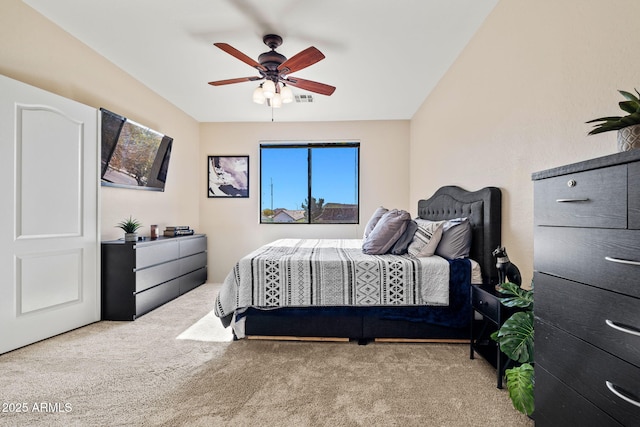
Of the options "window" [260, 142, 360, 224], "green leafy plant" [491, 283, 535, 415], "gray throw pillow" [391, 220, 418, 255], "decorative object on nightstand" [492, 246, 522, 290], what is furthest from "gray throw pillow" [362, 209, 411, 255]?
"window" [260, 142, 360, 224]

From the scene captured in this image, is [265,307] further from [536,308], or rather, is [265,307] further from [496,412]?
[536,308]

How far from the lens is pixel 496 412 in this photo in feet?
5.17

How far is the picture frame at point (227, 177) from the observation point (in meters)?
5.17

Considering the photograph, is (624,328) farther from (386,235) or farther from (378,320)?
(386,235)

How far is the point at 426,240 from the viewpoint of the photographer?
2654 millimetres

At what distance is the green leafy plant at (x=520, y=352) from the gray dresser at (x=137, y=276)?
125 inches

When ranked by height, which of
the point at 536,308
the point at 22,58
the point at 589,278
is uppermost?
the point at 22,58

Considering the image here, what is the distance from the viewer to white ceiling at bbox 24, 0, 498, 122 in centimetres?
232

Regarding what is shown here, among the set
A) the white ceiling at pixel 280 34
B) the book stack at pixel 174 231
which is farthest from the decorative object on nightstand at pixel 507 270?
the book stack at pixel 174 231

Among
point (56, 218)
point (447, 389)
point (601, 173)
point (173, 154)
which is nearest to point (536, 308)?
point (601, 173)

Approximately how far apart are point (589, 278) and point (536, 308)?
32 centimetres

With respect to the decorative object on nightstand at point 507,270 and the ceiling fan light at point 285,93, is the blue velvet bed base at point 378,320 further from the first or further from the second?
the ceiling fan light at point 285,93

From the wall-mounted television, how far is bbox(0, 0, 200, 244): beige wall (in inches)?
5.6

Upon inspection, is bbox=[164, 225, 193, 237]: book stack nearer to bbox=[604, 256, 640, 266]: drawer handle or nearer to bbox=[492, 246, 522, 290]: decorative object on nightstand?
bbox=[492, 246, 522, 290]: decorative object on nightstand
